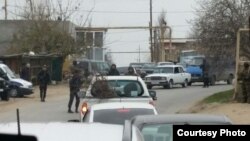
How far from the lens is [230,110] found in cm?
2361

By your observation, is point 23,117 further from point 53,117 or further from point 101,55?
point 101,55

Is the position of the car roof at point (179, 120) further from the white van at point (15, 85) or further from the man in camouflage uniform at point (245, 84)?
the white van at point (15, 85)

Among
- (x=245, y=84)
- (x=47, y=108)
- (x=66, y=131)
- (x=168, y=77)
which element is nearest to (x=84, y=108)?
(x=66, y=131)

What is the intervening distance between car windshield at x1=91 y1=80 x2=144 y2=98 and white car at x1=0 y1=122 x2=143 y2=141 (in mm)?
12050

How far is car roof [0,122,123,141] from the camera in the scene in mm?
4059

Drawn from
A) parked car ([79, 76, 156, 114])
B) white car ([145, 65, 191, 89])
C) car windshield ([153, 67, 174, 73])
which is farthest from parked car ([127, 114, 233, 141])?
car windshield ([153, 67, 174, 73])

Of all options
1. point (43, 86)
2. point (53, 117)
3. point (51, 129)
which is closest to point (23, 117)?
point (53, 117)

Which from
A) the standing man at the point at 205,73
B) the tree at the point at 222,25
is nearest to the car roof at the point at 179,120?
the tree at the point at 222,25

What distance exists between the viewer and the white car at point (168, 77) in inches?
1818

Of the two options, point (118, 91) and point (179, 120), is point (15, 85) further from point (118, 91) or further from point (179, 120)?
point (179, 120)

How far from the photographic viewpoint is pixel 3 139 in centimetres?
403

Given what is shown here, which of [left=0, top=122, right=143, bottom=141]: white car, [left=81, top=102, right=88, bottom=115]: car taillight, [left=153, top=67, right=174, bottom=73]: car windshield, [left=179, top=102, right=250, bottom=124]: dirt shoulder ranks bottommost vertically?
[left=153, top=67, right=174, bottom=73]: car windshield

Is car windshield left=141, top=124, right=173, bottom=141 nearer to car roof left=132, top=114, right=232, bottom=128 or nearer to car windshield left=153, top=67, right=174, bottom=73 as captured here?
car roof left=132, top=114, right=232, bottom=128

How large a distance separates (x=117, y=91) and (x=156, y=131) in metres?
8.87
